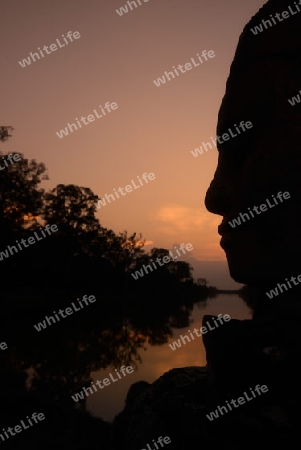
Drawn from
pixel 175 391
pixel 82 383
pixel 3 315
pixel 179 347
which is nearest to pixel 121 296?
pixel 3 315

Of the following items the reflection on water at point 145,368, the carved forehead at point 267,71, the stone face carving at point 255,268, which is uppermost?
the carved forehead at point 267,71

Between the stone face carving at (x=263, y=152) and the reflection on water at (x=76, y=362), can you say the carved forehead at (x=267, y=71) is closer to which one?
the stone face carving at (x=263, y=152)

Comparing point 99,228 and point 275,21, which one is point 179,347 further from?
point 99,228

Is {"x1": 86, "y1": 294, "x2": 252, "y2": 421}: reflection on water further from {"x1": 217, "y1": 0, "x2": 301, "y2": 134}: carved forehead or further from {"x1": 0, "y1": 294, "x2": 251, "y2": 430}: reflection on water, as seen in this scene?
{"x1": 217, "y1": 0, "x2": 301, "y2": 134}: carved forehead

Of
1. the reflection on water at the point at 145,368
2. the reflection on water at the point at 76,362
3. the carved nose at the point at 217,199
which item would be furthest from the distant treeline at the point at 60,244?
the carved nose at the point at 217,199

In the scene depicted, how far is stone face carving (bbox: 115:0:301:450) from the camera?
1.92 m

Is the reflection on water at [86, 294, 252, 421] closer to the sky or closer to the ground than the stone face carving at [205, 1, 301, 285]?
closer to the ground

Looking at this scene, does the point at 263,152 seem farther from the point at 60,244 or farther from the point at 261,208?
the point at 60,244

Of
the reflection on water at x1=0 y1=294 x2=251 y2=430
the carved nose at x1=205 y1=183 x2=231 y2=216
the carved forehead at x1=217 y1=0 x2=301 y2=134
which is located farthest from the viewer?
the reflection on water at x1=0 y1=294 x2=251 y2=430

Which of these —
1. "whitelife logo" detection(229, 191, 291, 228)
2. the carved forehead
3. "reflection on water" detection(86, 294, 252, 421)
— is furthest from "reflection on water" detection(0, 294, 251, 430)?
the carved forehead

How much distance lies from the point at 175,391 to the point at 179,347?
18.2 metres

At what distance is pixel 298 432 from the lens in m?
1.77

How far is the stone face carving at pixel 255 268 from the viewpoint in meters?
1.92

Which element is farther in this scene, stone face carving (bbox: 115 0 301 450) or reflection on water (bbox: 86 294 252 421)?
reflection on water (bbox: 86 294 252 421)
